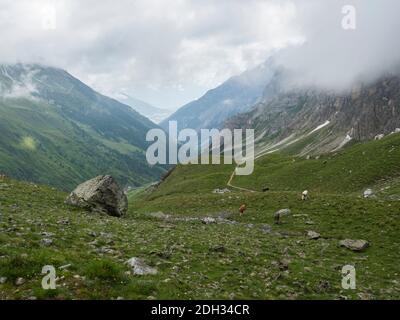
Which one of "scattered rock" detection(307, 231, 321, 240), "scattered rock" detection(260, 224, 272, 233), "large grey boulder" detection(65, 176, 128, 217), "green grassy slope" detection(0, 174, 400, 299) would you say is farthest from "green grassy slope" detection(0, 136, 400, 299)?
"large grey boulder" detection(65, 176, 128, 217)

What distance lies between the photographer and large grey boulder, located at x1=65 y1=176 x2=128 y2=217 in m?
41.4

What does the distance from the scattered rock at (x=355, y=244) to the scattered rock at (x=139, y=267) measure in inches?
736

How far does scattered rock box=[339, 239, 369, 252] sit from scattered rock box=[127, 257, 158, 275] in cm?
1871

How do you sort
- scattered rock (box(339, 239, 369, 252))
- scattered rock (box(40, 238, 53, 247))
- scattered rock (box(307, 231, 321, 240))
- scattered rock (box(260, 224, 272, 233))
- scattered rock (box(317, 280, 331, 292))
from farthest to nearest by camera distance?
scattered rock (box(260, 224, 272, 233))
scattered rock (box(307, 231, 321, 240))
scattered rock (box(339, 239, 369, 252))
scattered rock (box(40, 238, 53, 247))
scattered rock (box(317, 280, 331, 292))

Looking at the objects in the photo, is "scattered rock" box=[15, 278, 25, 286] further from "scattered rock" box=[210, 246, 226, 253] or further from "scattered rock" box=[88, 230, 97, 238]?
"scattered rock" box=[210, 246, 226, 253]

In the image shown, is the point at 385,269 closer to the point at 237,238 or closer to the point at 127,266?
the point at 237,238

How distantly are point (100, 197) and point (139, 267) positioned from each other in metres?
23.1

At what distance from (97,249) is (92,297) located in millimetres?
7288

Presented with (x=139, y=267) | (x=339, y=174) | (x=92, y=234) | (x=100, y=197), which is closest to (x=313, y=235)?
(x=92, y=234)

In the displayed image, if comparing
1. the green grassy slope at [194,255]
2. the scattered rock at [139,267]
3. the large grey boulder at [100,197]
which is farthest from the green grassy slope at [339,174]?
the scattered rock at [139,267]

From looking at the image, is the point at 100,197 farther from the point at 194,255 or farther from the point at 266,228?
the point at 194,255
